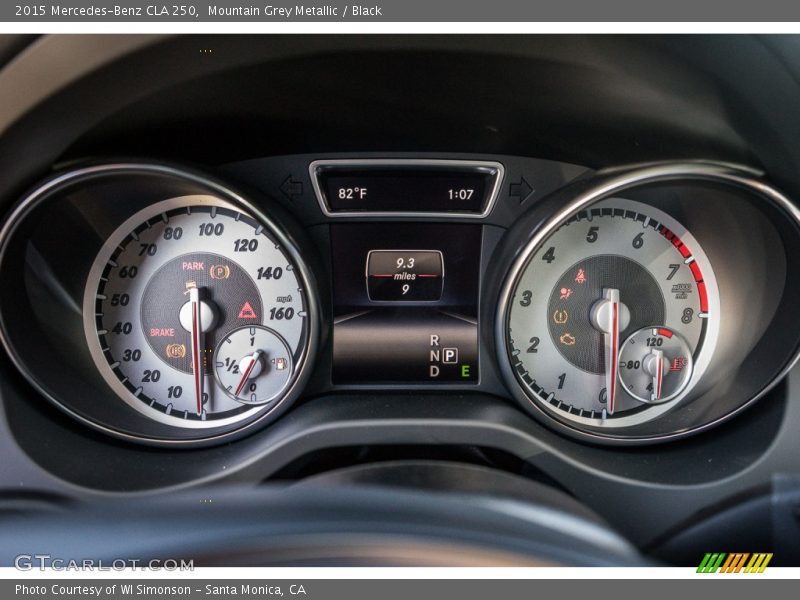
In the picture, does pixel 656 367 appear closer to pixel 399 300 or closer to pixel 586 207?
pixel 586 207

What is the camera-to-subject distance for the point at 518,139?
1621 millimetres

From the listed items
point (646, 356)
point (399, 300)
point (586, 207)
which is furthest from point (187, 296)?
point (646, 356)

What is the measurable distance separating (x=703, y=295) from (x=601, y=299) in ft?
0.98

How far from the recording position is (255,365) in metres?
1.70

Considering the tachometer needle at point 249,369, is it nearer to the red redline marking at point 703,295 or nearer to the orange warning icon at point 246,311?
the orange warning icon at point 246,311

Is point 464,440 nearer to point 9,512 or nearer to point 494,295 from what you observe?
point 494,295

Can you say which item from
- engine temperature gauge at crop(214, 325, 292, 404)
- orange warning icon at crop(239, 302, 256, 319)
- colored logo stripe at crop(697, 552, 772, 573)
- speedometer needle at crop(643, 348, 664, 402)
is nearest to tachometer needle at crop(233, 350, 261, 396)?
engine temperature gauge at crop(214, 325, 292, 404)

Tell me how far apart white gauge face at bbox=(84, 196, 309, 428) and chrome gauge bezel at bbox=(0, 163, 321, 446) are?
28mm

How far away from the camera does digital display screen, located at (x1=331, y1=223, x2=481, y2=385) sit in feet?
5.82

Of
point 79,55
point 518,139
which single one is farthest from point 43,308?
point 518,139

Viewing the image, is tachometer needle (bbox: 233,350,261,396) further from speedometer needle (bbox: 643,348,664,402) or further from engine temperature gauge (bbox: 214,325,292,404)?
speedometer needle (bbox: 643,348,664,402)

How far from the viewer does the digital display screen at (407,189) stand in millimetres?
1725

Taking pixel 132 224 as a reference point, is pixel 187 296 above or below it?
below

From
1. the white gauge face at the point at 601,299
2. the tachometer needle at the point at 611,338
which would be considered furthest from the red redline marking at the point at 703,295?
the tachometer needle at the point at 611,338
